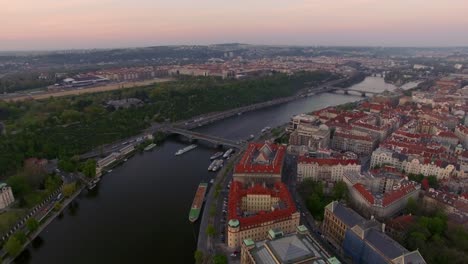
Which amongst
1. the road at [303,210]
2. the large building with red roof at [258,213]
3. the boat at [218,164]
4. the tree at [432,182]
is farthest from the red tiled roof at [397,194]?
the boat at [218,164]

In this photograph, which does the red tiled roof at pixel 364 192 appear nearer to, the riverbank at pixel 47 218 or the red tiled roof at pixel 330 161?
the red tiled roof at pixel 330 161

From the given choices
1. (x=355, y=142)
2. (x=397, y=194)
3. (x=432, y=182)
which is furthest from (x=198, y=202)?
(x=355, y=142)

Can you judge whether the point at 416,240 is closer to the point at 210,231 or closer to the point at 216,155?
the point at 210,231

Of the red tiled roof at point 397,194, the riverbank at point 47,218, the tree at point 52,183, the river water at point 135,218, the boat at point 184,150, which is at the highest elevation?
the red tiled roof at point 397,194

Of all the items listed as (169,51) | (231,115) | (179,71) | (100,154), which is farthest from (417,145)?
(169,51)

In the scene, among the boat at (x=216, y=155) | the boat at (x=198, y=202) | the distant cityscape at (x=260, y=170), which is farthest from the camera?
the boat at (x=216, y=155)

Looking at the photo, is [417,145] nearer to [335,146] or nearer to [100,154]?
[335,146]
